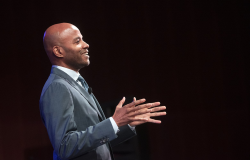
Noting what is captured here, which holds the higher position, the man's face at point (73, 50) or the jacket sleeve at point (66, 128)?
the man's face at point (73, 50)

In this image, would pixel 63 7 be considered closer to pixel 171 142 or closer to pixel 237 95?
pixel 171 142

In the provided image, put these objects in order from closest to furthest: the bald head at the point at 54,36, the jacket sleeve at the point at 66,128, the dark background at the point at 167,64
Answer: the jacket sleeve at the point at 66,128 < the bald head at the point at 54,36 < the dark background at the point at 167,64

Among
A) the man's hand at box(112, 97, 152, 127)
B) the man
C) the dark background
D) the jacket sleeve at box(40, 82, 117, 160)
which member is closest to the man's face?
the man

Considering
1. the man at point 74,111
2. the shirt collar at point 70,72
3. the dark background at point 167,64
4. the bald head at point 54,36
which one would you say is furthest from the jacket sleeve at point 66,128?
the dark background at point 167,64

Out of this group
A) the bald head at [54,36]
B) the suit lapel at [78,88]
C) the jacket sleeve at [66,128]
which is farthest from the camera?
the bald head at [54,36]

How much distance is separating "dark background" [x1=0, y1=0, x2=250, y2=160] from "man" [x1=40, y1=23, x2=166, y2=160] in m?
1.31

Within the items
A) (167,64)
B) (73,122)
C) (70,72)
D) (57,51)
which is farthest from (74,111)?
(167,64)

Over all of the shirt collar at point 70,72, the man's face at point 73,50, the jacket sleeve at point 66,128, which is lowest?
the jacket sleeve at point 66,128

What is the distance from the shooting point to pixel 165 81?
3.27 metres

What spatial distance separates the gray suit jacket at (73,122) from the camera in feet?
3.82

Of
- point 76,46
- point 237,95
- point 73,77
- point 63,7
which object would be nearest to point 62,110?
point 73,77

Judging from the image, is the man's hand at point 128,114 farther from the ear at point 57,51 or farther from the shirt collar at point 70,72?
the ear at point 57,51

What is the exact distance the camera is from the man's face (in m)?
1.44

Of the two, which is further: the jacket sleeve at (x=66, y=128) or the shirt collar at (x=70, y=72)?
the shirt collar at (x=70, y=72)
